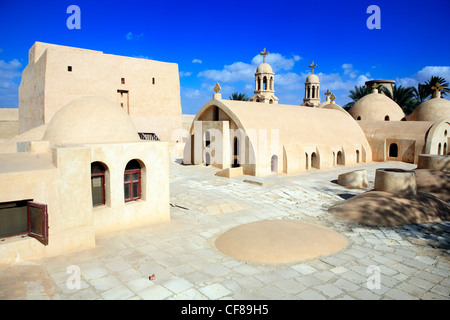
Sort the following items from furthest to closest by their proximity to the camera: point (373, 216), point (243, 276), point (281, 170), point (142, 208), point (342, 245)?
1. point (281, 170)
2. point (373, 216)
3. point (142, 208)
4. point (342, 245)
5. point (243, 276)

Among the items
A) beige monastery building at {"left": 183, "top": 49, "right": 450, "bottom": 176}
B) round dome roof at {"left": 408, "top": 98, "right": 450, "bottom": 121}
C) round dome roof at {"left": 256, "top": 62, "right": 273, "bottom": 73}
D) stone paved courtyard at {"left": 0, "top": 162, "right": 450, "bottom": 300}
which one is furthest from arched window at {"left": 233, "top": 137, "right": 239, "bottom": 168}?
round dome roof at {"left": 408, "top": 98, "right": 450, "bottom": 121}

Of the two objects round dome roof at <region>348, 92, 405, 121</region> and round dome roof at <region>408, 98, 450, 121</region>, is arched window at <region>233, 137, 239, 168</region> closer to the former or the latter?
round dome roof at <region>348, 92, 405, 121</region>

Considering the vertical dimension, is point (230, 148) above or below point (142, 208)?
above

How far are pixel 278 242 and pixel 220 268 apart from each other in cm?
163

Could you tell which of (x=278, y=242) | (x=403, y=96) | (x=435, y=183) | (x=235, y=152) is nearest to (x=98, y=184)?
(x=278, y=242)

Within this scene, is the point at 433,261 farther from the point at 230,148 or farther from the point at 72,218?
the point at 230,148

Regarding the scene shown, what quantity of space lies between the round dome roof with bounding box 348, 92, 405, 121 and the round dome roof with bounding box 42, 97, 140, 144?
25.5 meters

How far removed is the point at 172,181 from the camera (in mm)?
16141

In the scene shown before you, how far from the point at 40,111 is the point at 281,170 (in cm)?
1845

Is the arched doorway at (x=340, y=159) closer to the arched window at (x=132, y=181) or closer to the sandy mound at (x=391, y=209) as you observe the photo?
the sandy mound at (x=391, y=209)

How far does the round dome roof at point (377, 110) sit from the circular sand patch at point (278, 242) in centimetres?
2449

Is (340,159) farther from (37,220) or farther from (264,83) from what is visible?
(37,220)

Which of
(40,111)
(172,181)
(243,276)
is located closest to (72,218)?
(243,276)

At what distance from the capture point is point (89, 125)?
33.0 feet
